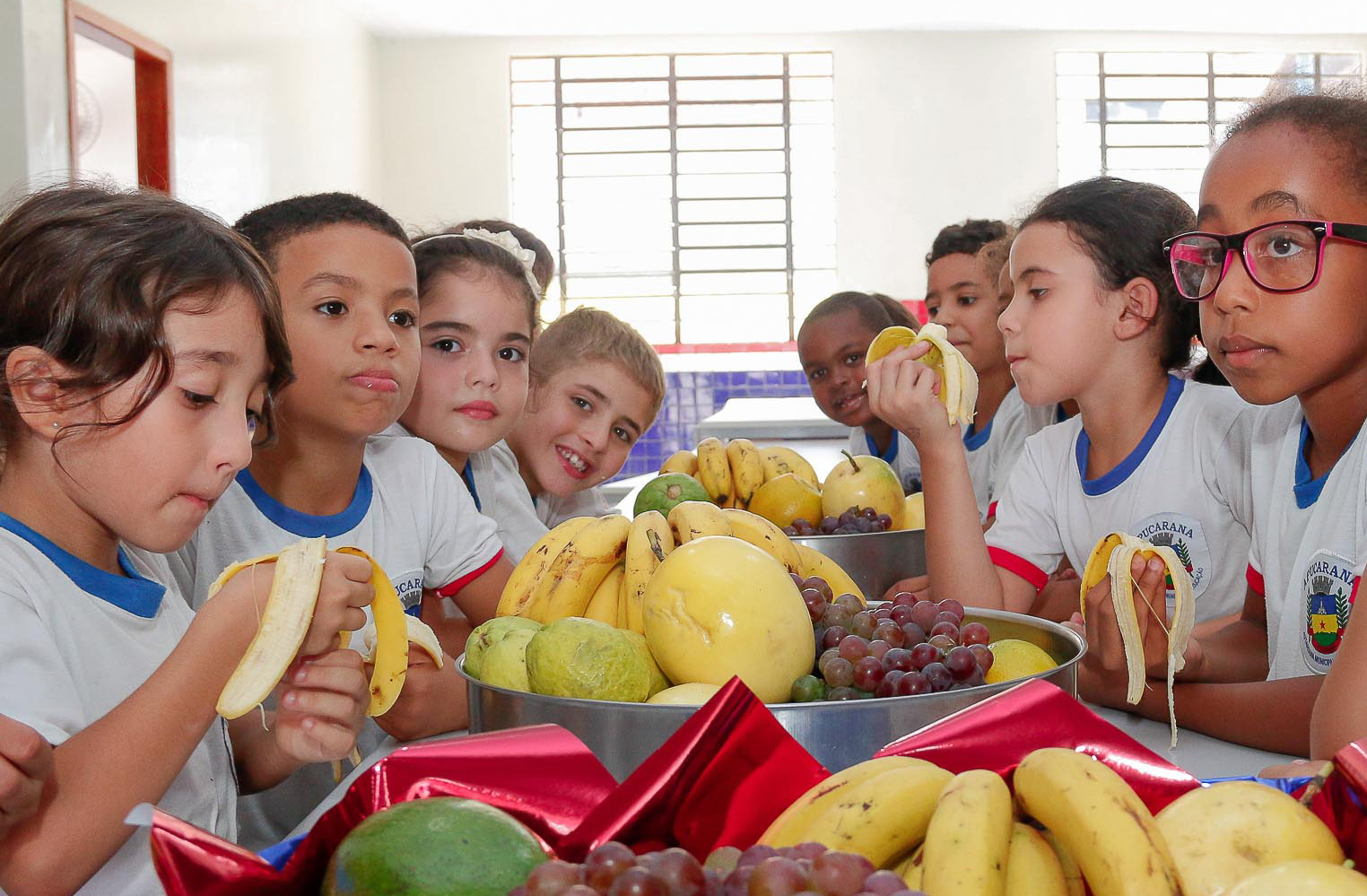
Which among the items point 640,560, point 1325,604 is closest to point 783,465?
point 1325,604

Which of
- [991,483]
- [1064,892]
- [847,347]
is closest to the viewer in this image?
[1064,892]

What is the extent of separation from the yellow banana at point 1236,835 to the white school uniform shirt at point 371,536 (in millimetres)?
958

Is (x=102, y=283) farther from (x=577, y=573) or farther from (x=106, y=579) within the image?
(x=577, y=573)

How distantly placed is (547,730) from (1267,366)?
35.1 inches

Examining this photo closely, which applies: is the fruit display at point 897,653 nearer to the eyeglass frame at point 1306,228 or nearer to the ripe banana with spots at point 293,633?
the ripe banana with spots at point 293,633

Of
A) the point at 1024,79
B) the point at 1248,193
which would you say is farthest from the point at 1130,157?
the point at 1248,193

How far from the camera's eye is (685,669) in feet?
2.47

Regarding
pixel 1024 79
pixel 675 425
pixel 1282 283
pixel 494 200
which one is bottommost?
pixel 675 425

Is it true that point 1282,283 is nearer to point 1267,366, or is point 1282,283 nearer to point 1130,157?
point 1267,366

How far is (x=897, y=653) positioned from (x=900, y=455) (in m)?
1.99

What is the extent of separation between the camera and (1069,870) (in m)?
0.48

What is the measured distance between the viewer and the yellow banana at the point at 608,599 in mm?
974

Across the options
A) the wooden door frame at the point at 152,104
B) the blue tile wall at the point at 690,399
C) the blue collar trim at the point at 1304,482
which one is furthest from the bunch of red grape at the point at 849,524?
the blue tile wall at the point at 690,399

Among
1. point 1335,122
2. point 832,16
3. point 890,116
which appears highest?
point 832,16
